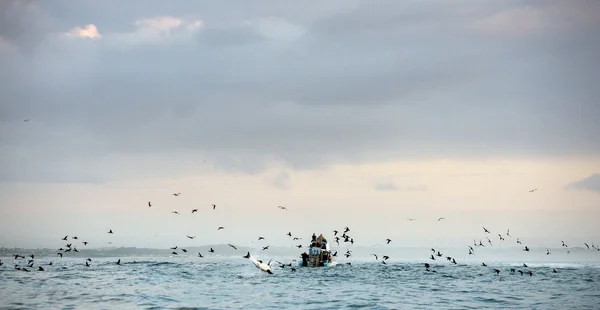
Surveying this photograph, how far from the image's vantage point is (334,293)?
55.3 metres

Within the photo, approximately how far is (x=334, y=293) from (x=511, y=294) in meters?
18.4

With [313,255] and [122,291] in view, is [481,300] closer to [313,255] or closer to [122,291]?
[122,291]

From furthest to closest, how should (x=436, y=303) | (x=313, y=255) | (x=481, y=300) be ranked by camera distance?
(x=313, y=255)
(x=481, y=300)
(x=436, y=303)

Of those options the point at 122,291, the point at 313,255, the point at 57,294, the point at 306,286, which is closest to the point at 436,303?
the point at 306,286

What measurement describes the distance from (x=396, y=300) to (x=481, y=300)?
315 inches

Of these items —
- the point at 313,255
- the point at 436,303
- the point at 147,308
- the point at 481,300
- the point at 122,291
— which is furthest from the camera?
the point at 313,255

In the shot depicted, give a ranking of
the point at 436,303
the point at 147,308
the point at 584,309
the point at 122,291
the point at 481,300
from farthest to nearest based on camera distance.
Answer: the point at 122,291, the point at 481,300, the point at 436,303, the point at 584,309, the point at 147,308

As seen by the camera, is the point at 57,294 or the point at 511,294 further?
the point at 511,294

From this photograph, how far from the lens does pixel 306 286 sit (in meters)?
63.7

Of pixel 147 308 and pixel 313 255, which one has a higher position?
pixel 313 255

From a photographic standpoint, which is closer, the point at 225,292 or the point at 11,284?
the point at 225,292

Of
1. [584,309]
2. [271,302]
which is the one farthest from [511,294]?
[271,302]

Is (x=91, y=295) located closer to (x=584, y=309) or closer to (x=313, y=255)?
(x=584, y=309)

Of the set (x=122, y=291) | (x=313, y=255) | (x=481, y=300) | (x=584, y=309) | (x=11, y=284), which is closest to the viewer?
(x=584, y=309)
